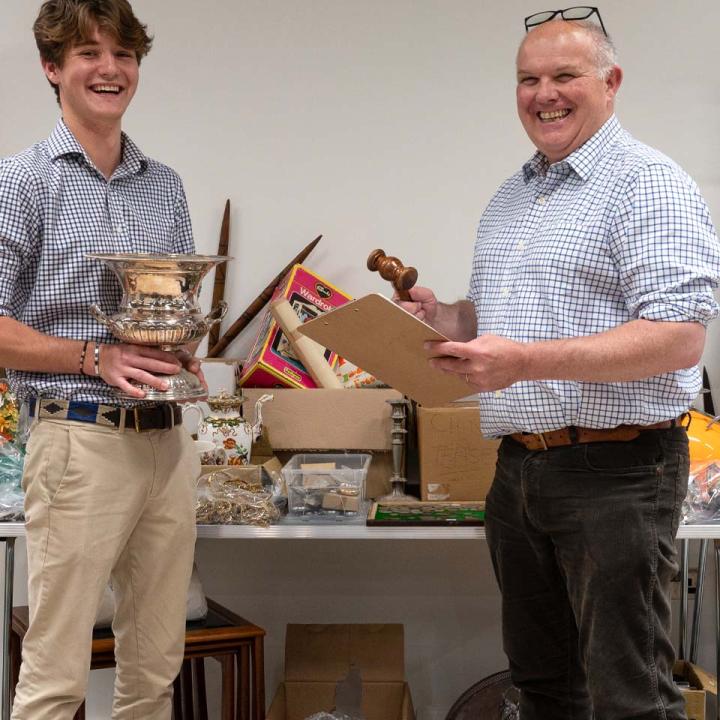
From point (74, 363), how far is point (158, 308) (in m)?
0.21

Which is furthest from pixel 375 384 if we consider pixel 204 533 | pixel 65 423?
pixel 65 423

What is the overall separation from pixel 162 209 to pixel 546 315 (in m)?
0.97

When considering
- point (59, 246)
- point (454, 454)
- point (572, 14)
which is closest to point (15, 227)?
point (59, 246)

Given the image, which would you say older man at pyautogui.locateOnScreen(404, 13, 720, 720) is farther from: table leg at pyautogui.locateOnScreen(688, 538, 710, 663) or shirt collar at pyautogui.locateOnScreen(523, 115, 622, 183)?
table leg at pyautogui.locateOnScreen(688, 538, 710, 663)

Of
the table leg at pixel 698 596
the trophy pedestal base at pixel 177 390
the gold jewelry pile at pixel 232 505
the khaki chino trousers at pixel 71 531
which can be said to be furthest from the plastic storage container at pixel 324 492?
the table leg at pixel 698 596

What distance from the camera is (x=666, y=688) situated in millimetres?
2119

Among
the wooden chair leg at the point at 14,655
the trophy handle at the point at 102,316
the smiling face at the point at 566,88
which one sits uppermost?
the smiling face at the point at 566,88

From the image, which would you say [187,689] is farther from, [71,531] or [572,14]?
[572,14]

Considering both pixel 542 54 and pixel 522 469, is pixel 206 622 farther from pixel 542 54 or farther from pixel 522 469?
pixel 542 54

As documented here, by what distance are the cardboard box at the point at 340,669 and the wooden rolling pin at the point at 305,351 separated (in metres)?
0.81

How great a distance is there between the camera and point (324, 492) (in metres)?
2.95

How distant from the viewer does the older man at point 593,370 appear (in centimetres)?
202

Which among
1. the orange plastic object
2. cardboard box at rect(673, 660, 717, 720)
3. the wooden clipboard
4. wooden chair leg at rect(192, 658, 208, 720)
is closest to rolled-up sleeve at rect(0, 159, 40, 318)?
the wooden clipboard

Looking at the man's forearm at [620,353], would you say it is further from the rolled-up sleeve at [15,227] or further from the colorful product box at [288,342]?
the colorful product box at [288,342]
